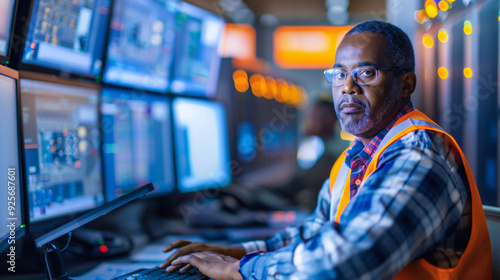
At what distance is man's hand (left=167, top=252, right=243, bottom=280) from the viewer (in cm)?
90

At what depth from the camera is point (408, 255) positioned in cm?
69

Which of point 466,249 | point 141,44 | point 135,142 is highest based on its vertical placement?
point 141,44

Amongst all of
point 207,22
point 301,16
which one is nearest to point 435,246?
point 207,22

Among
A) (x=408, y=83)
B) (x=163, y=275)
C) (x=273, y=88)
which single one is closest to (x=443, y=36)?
(x=408, y=83)

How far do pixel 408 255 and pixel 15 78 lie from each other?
3.28 feet

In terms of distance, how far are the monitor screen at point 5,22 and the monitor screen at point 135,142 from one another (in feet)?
1.57

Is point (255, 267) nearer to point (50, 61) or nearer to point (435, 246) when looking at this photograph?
point (435, 246)

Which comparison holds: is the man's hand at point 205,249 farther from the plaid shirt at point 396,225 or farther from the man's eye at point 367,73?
the man's eye at point 367,73

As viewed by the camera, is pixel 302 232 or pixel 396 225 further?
pixel 302 232

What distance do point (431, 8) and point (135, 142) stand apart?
4.04ft

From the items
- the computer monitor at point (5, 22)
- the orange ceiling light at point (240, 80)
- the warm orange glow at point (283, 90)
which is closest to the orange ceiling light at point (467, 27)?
the computer monitor at point (5, 22)

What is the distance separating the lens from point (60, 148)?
119 cm

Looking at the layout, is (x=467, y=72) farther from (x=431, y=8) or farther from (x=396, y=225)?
(x=396, y=225)

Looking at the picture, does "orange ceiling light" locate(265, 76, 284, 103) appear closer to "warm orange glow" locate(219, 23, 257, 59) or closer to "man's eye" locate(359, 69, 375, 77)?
"warm orange glow" locate(219, 23, 257, 59)
